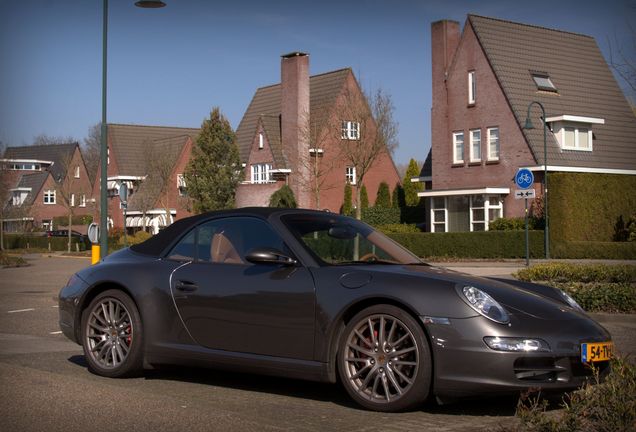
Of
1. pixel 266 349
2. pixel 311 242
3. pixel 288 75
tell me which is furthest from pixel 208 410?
pixel 288 75

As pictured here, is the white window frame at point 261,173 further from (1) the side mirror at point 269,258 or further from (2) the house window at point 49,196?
(1) the side mirror at point 269,258

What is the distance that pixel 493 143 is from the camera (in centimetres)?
4591

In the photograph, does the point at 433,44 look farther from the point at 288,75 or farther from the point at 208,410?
the point at 208,410

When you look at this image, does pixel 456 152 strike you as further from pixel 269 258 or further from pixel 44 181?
pixel 44 181

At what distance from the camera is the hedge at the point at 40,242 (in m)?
69.4

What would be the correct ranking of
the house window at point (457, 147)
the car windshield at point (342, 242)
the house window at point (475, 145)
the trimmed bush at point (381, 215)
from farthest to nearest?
the trimmed bush at point (381, 215)
the house window at point (457, 147)
the house window at point (475, 145)
the car windshield at point (342, 242)

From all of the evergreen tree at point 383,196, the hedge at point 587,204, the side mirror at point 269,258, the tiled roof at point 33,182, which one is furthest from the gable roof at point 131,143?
the side mirror at point 269,258

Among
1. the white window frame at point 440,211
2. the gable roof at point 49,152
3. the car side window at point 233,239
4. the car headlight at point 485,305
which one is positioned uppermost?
the gable roof at point 49,152

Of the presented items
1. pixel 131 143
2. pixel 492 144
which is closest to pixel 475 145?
pixel 492 144

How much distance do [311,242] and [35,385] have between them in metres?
2.52

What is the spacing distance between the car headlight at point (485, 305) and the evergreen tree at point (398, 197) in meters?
55.2

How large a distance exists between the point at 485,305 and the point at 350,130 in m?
48.2

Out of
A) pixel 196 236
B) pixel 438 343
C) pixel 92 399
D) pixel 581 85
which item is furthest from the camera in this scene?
pixel 581 85

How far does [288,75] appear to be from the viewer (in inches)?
2315
